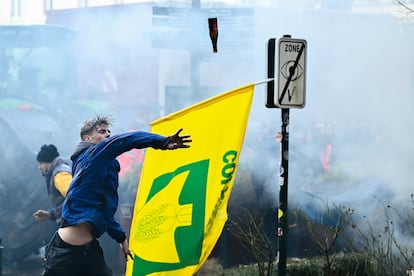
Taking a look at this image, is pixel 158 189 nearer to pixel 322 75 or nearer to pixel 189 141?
pixel 189 141

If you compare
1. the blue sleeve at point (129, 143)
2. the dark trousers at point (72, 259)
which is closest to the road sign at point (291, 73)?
the blue sleeve at point (129, 143)

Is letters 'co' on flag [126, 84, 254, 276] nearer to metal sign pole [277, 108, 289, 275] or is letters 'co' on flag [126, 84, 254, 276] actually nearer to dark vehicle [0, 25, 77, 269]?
metal sign pole [277, 108, 289, 275]

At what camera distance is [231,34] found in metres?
8.40

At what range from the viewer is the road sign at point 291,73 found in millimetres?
5016

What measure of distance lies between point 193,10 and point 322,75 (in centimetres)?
149

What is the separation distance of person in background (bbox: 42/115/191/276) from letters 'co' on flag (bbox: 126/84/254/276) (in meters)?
0.17

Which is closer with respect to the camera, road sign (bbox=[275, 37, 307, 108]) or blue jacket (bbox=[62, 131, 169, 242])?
blue jacket (bbox=[62, 131, 169, 242])

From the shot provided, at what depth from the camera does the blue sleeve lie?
444 centimetres

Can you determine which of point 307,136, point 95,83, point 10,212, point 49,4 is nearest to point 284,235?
point 307,136

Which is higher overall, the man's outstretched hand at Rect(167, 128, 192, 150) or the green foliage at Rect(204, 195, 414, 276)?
the man's outstretched hand at Rect(167, 128, 192, 150)

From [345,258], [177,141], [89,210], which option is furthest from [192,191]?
[345,258]

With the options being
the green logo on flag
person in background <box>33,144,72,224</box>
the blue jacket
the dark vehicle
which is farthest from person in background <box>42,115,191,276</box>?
the dark vehicle

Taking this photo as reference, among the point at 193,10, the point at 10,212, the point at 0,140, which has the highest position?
the point at 193,10

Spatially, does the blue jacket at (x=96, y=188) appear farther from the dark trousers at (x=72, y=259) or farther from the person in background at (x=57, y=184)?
the person in background at (x=57, y=184)
